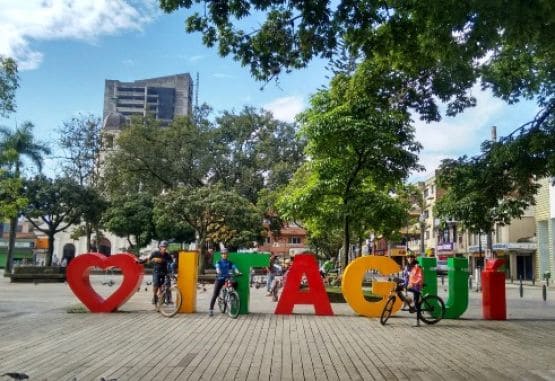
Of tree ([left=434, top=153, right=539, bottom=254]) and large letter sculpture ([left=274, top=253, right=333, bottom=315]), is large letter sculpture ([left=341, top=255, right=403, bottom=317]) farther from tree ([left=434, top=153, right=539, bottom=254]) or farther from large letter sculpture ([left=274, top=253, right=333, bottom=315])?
tree ([left=434, top=153, right=539, bottom=254])

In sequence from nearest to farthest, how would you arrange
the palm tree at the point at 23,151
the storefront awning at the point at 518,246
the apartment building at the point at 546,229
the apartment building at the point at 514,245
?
the palm tree at the point at 23,151 < the apartment building at the point at 546,229 < the apartment building at the point at 514,245 < the storefront awning at the point at 518,246

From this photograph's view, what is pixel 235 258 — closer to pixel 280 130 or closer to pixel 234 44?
pixel 234 44

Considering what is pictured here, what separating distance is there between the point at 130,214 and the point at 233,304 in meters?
34.9

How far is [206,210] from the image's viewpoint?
32.4 m

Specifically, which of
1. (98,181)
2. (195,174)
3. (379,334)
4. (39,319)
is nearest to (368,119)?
(379,334)

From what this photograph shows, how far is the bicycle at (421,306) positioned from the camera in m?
13.5

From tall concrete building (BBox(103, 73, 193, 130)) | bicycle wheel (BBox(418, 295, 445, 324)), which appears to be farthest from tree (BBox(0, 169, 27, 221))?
tall concrete building (BBox(103, 73, 193, 130))

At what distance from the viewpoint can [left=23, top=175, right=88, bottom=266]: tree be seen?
119ft

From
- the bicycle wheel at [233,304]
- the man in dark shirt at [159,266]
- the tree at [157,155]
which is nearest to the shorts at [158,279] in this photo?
the man in dark shirt at [159,266]

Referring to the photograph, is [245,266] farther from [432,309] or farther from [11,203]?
[11,203]

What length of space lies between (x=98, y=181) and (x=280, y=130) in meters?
15.0

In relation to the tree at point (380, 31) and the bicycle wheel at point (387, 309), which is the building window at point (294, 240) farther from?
the tree at point (380, 31)

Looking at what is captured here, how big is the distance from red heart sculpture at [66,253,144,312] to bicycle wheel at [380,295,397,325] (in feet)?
20.7

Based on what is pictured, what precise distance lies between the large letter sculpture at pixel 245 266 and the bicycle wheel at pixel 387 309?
340 cm
